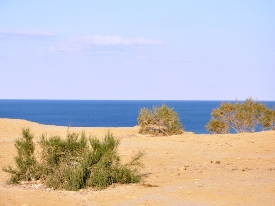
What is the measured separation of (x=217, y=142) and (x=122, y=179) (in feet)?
36.6

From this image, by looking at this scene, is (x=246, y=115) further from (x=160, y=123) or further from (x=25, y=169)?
(x=25, y=169)

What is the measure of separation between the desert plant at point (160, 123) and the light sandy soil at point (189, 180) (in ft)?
28.6

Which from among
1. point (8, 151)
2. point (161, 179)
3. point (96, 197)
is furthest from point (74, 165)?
point (8, 151)

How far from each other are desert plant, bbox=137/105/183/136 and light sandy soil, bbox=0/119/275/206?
8.73 m

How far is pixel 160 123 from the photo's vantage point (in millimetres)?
33500

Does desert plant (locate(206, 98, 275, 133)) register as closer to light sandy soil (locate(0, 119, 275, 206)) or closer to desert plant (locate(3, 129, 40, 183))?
light sandy soil (locate(0, 119, 275, 206))

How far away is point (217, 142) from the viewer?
80.9 ft

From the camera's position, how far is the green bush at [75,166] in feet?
46.0

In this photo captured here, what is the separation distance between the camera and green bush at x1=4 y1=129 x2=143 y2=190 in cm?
1402

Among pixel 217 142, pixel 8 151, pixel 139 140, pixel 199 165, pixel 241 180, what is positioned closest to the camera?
pixel 241 180

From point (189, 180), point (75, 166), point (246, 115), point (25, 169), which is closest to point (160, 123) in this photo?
point (246, 115)

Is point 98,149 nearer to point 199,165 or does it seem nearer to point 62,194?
point 62,194

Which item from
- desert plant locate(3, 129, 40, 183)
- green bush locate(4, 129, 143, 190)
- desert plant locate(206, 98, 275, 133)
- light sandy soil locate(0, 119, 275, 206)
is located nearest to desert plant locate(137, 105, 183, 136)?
desert plant locate(206, 98, 275, 133)

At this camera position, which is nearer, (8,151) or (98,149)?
(98,149)
